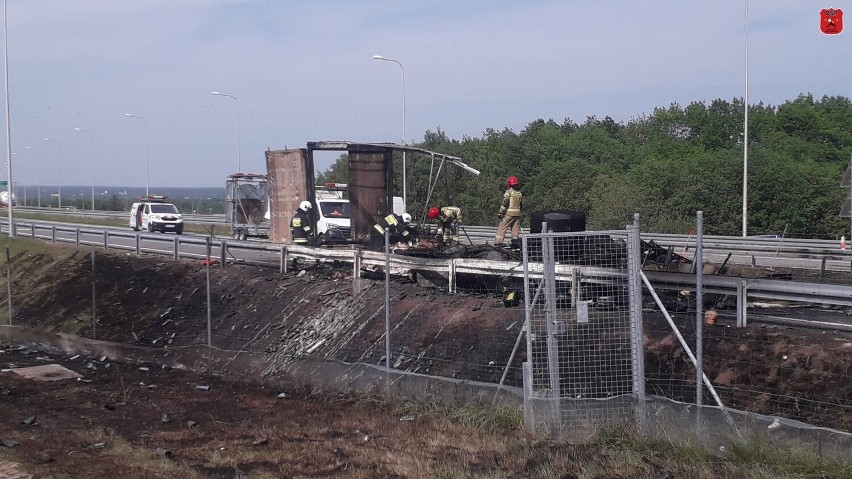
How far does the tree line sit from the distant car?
990 centimetres

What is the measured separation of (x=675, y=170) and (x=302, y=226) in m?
27.0

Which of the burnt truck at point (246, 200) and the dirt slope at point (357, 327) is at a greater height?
the burnt truck at point (246, 200)

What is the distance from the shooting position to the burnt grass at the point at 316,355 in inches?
329

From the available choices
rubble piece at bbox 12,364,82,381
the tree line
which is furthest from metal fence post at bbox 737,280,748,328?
the tree line

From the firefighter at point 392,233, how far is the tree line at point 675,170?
32.5 ft

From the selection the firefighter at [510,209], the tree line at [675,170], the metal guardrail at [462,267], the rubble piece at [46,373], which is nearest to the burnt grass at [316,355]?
the rubble piece at [46,373]

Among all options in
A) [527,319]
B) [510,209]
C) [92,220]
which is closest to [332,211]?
[510,209]

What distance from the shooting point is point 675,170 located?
40.6m

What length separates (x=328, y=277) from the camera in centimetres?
1658

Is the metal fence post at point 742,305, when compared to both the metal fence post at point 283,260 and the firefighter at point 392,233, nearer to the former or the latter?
the firefighter at point 392,233

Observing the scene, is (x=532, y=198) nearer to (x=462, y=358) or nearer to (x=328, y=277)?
(x=328, y=277)

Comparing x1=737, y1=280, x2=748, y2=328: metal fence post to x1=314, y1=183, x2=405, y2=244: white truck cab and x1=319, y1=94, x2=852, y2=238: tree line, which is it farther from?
x1=319, y1=94, x2=852, y2=238: tree line

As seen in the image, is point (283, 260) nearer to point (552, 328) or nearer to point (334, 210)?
point (334, 210)

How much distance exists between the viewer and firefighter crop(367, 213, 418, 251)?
16234 millimetres
